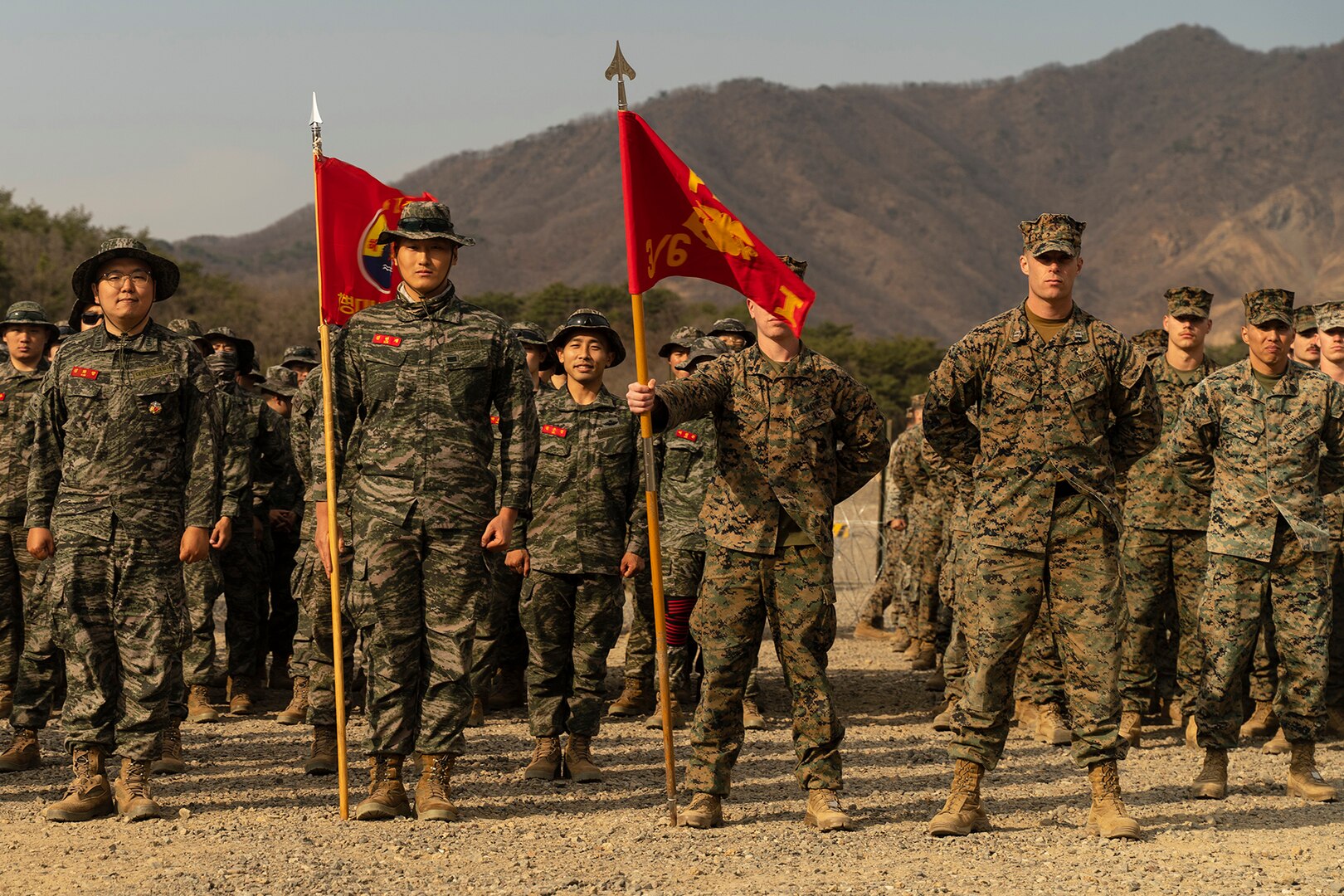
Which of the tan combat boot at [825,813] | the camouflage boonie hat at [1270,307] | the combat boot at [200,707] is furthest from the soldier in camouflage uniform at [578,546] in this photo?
the camouflage boonie hat at [1270,307]

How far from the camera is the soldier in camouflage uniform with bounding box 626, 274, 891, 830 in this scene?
6.99m

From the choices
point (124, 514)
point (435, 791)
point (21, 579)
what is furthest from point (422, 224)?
point (21, 579)

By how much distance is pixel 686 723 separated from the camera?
33.2ft

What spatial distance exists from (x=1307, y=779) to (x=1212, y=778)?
20.2 inches

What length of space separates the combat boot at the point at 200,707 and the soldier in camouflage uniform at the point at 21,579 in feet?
3.81

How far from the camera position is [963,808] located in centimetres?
692

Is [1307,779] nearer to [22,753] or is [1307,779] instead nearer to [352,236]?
[352,236]

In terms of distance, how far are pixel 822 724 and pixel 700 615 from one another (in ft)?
2.51

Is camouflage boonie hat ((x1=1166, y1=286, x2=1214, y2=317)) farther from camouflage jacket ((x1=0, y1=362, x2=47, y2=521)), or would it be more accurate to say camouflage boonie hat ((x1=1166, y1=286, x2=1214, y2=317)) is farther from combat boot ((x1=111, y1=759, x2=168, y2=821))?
camouflage jacket ((x1=0, y1=362, x2=47, y2=521))

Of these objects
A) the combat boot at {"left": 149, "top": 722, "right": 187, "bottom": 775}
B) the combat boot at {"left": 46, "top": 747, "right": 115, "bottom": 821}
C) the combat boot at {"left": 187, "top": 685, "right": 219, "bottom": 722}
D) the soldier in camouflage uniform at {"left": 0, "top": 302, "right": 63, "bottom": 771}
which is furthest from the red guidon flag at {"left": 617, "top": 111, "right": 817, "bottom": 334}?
the combat boot at {"left": 187, "top": 685, "right": 219, "bottom": 722}

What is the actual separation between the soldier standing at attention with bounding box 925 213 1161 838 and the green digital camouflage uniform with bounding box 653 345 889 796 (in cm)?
60

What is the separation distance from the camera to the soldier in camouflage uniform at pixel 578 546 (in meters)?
8.34

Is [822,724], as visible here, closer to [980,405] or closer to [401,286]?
[980,405]

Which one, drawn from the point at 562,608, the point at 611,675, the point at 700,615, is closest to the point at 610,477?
the point at 562,608
